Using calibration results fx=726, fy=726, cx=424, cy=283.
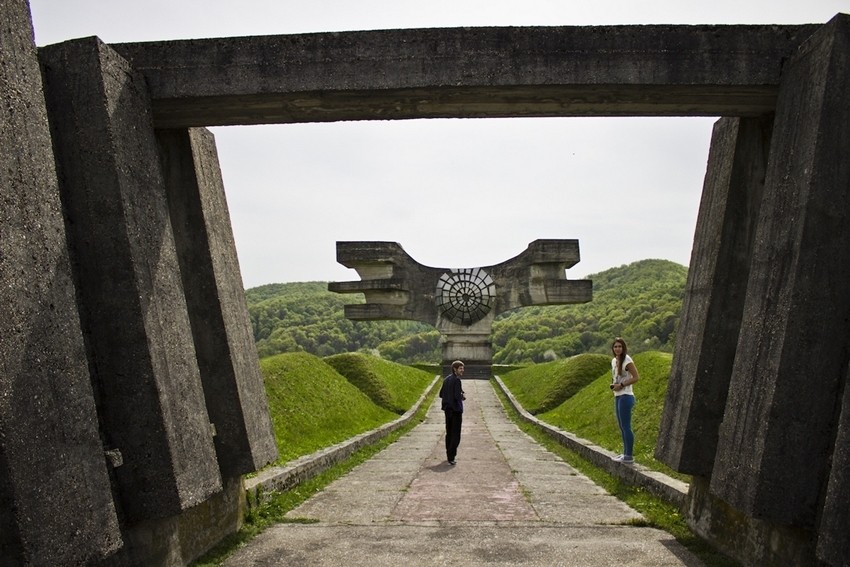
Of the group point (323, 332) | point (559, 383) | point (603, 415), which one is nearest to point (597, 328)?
point (323, 332)

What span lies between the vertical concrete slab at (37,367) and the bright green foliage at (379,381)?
1683 cm

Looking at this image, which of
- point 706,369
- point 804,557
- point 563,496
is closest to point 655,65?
point 706,369

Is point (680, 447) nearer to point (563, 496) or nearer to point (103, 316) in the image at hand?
point (563, 496)

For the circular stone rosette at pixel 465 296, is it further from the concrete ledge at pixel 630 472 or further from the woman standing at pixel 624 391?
the woman standing at pixel 624 391

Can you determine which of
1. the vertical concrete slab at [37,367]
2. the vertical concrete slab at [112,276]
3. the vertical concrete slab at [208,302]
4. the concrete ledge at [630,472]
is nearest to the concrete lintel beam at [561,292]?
the concrete ledge at [630,472]

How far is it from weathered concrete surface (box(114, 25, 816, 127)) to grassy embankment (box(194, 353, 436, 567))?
3386 mm

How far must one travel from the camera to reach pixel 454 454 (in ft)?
35.4

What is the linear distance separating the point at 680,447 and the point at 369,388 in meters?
16.3

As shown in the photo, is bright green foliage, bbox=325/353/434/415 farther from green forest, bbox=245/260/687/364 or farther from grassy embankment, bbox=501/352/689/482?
green forest, bbox=245/260/687/364

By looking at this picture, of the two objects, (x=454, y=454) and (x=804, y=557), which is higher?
(x=804, y=557)

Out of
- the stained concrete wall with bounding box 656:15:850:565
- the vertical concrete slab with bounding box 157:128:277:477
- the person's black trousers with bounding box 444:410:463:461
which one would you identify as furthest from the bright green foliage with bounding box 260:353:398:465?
the stained concrete wall with bounding box 656:15:850:565

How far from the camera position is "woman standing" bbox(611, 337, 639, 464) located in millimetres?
8633

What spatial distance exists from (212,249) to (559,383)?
56.4ft

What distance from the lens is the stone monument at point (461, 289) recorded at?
3188cm
